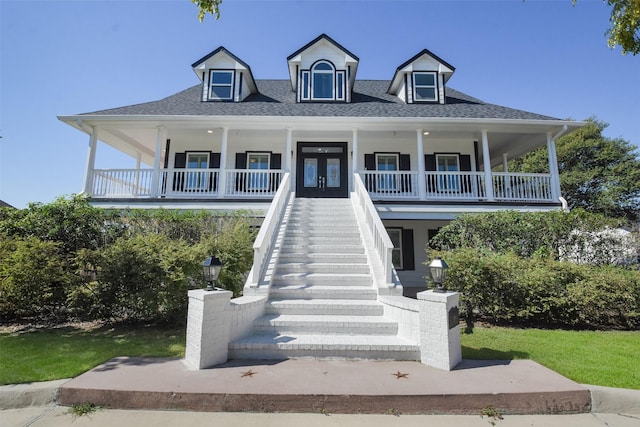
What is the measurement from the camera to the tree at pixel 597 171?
23688 millimetres

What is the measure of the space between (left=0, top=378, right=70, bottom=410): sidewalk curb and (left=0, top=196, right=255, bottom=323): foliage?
2340 millimetres

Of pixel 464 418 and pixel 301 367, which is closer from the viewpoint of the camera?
pixel 464 418

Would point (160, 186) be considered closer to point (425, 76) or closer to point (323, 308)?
point (323, 308)

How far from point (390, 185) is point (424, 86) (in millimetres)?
4724

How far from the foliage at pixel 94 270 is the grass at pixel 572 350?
15.6 feet

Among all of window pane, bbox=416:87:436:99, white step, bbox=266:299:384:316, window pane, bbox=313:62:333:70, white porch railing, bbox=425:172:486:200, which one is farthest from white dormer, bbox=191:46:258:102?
white step, bbox=266:299:384:316

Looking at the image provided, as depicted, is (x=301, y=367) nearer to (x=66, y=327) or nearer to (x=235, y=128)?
(x=66, y=327)

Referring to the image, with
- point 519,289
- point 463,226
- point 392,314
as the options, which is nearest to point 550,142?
point 463,226

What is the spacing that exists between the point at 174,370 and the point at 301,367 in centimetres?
153

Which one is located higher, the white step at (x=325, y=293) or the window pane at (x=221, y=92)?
the window pane at (x=221, y=92)

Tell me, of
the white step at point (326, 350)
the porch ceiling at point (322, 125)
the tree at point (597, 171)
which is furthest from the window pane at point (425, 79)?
the tree at point (597, 171)

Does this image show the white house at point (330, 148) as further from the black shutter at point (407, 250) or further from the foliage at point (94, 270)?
the foliage at point (94, 270)

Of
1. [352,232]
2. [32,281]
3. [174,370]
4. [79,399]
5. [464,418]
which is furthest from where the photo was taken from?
[352,232]

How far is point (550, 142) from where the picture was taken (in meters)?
11.3
